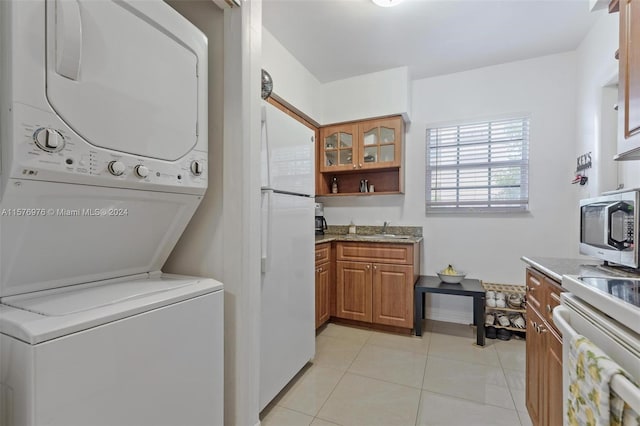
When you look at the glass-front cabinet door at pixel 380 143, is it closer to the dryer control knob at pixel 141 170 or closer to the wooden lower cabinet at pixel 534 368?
the wooden lower cabinet at pixel 534 368

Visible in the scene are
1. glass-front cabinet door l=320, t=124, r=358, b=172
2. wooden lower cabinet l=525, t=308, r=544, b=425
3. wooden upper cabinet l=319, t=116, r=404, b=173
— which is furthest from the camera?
glass-front cabinet door l=320, t=124, r=358, b=172

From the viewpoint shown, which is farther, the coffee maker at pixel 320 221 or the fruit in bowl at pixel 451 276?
the coffee maker at pixel 320 221

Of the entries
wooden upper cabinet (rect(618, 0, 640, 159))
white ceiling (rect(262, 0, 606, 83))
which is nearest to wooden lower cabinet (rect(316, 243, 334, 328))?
white ceiling (rect(262, 0, 606, 83))

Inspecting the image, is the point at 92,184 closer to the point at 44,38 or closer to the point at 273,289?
the point at 44,38

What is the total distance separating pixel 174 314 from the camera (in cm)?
101

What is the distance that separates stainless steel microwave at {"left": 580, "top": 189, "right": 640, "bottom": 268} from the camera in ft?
3.64

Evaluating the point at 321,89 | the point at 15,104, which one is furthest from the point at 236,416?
the point at 321,89

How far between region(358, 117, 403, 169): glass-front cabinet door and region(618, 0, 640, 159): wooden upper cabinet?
76.0 inches

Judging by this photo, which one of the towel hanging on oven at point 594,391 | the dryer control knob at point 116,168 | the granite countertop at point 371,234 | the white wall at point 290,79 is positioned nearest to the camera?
the towel hanging on oven at point 594,391

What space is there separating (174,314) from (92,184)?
0.50 metres

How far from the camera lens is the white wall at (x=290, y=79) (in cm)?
250

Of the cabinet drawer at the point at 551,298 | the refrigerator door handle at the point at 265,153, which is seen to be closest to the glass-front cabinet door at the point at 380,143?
the refrigerator door handle at the point at 265,153

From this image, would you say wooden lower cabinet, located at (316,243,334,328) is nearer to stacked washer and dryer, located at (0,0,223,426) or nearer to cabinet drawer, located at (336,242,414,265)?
cabinet drawer, located at (336,242,414,265)

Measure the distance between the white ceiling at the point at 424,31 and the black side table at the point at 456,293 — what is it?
2267 mm
